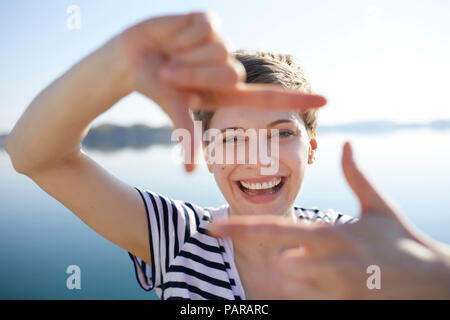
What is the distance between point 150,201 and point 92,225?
0.87 feet

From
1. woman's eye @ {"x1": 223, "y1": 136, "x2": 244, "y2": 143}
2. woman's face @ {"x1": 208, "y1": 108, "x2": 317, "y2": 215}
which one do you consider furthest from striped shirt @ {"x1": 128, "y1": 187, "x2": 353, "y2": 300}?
woman's eye @ {"x1": 223, "y1": 136, "x2": 244, "y2": 143}

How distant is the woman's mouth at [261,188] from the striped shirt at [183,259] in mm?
257

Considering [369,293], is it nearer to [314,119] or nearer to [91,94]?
[91,94]

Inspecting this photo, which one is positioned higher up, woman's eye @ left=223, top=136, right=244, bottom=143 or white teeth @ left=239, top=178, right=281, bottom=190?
woman's eye @ left=223, top=136, right=244, bottom=143

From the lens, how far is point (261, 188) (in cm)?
176

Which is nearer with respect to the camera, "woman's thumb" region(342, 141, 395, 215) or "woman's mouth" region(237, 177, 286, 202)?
"woman's thumb" region(342, 141, 395, 215)

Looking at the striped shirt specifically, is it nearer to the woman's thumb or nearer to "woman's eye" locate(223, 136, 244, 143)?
"woman's eye" locate(223, 136, 244, 143)

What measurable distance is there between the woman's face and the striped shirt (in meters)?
0.23

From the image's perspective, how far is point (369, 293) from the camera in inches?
31.7

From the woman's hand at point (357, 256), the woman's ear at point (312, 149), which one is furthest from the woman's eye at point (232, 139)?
the woman's hand at point (357, 256)

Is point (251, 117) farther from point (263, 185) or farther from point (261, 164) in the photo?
point (263, 185)

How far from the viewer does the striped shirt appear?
152cm

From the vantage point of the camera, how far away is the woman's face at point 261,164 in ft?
5.27
